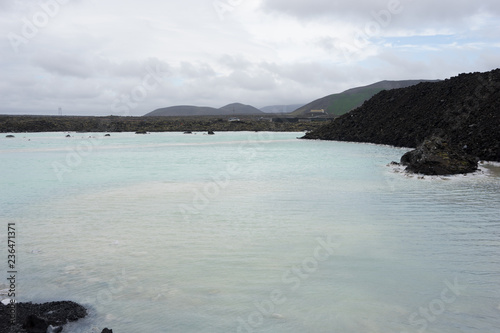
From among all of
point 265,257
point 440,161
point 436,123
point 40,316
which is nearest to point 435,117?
point 436,123

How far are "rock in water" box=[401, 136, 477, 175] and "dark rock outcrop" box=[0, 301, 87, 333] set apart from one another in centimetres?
1617

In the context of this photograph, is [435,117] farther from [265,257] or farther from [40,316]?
[40,316]

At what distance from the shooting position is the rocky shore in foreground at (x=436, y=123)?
60.6 feet

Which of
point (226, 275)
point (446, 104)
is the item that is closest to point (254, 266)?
point (226, 275)

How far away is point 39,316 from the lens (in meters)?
4.69

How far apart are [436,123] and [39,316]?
118 ft

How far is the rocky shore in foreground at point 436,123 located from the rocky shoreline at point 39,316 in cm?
1622

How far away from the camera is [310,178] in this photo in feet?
56.8

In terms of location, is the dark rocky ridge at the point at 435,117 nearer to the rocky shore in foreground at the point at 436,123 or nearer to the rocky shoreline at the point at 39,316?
the rocky shore in foreground at the point at 436,123

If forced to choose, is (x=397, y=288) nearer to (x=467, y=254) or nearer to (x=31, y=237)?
(x=467, y=254)

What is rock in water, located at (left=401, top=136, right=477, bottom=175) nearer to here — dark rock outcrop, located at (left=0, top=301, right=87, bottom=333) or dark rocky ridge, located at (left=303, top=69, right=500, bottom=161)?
dark rocky ridge, located at (left=303, top=69, right=500, bottom=161)

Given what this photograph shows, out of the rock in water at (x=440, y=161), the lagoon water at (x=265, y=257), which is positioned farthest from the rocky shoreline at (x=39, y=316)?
the rock in water at (x=440, y=161)

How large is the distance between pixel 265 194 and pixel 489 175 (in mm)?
10699

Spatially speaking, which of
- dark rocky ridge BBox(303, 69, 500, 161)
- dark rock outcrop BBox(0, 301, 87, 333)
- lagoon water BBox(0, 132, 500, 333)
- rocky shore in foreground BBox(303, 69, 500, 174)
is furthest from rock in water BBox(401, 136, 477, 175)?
dark rock outcrop BBox(0, 301, 87, 333)
